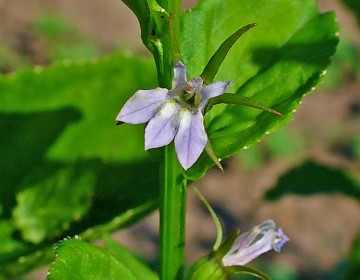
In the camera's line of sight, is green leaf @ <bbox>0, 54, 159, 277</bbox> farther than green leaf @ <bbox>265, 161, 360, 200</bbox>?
No

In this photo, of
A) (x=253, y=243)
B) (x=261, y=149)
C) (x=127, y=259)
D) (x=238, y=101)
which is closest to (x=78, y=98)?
(x=127, y=259)

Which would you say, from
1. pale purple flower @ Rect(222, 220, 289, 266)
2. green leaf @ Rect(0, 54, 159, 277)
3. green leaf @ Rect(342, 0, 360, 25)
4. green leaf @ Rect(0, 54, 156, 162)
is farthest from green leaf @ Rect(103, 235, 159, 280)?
green leaf @ Rect(342, 0, 360, 25)

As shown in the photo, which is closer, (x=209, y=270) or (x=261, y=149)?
(x=209, y=270)

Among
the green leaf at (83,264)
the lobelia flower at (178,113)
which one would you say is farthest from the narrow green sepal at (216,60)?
the green leaf at (83,264)

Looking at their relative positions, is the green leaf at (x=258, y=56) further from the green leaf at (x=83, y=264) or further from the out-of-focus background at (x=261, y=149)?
the out-of-focus background at (x=261, y=149)

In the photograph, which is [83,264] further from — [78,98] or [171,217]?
[78,98]

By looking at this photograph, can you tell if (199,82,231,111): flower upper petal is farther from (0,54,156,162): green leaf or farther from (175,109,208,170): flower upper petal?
(0,54,156,162): green leaf
